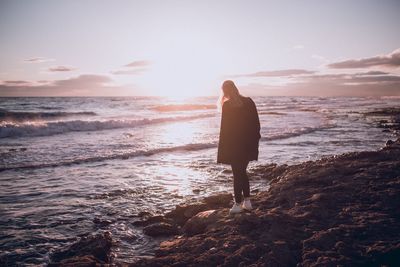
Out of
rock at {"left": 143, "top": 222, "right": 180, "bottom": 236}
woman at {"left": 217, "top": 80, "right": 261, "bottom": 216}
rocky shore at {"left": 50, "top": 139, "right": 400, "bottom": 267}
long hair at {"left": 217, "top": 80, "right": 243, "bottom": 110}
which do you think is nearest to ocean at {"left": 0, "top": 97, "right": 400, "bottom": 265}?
rock at {"left": 143, "top": 222, "right": 180, "bottom": 236}

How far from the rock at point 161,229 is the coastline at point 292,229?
18 millimetres

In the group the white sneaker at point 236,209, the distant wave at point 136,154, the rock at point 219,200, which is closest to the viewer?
the white sneaker at point 236,209

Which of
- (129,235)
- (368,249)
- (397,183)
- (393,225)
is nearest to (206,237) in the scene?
(129,235)

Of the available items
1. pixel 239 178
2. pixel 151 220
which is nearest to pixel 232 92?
pixel 239 178

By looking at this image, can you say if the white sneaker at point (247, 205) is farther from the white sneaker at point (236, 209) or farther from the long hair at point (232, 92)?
the long hair at point (232, 92)

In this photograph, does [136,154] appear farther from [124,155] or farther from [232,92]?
[232,92]

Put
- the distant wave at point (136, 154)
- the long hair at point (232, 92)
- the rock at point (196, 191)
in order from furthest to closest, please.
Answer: the distant wave at point (136, 154)
the rock at point (196, 191)
the long hair at point (232, 92)

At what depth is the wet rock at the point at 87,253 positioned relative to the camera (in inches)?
184

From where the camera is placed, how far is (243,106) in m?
5.61

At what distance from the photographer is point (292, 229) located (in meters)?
4.80

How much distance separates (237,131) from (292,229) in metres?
1.81

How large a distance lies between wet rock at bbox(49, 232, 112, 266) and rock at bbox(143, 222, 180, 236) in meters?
0.81

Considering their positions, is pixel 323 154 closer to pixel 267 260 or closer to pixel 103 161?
pixel 103 161

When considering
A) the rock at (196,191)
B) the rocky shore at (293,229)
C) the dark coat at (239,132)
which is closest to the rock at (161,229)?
the rocky shore at (293,229)
